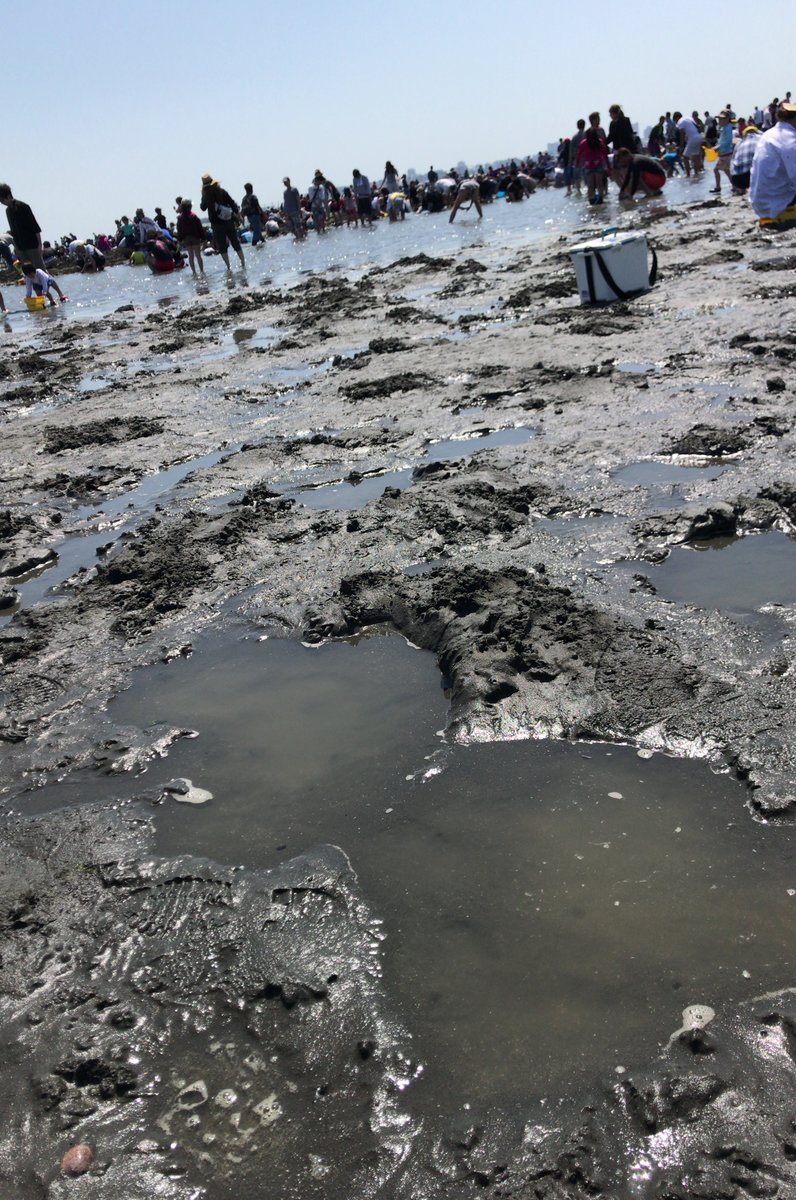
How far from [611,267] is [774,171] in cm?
394

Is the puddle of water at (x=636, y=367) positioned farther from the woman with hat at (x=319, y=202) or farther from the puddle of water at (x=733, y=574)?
the woman with hat at (x=319, y=202)

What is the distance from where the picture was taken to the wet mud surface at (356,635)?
2.16 metres

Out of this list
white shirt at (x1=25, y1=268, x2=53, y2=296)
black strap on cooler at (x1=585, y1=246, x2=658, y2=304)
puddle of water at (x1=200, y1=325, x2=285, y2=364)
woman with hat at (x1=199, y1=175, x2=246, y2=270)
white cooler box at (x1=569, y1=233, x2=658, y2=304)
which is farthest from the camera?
white shirt at (x1=25, y1=268, x2=53, y2=296)

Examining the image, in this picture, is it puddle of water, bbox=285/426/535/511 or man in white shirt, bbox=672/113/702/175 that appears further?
man in white shirt, bbox=672/113/702/175

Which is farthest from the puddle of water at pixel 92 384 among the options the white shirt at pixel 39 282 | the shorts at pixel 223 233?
the white shirt at pixel 39 282

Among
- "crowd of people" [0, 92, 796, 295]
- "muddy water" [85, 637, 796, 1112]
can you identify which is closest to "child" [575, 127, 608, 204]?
"crowd of people" [0, 92, 796, 295]

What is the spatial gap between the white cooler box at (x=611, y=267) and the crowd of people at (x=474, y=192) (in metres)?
3.11

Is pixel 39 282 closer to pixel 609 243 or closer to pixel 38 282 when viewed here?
pixel 38 282

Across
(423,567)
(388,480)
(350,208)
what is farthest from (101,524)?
(350,208)

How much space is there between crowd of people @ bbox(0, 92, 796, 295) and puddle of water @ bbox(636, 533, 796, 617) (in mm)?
9493

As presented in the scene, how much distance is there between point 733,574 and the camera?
443 cm

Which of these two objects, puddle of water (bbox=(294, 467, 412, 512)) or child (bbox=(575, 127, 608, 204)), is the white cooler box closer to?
puddle of water (bbox=(294, 467, 412, 512))

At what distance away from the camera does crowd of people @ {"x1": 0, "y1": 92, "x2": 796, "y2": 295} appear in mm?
13180

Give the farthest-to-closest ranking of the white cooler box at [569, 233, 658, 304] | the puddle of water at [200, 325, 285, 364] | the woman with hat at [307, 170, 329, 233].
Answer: the woman with hat at [307, 170, 329, 233], the puddle of water at [200, 325, 285, 364], the white cooler box at [569, 233, 658, 304]
